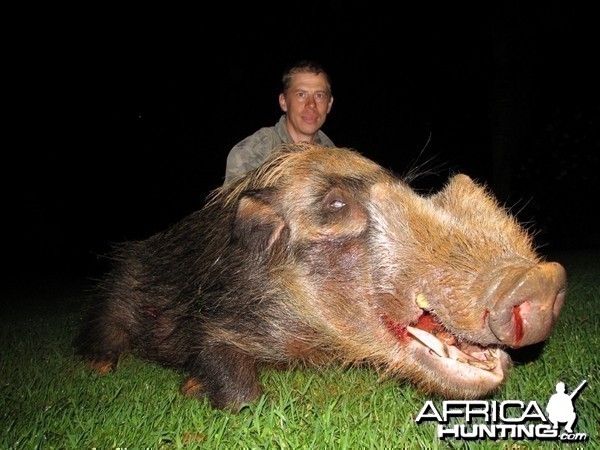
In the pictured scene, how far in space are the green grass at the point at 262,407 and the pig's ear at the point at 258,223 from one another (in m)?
0.78

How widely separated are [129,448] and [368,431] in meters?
0.99

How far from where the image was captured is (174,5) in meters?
17.5

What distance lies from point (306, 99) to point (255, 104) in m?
16.3

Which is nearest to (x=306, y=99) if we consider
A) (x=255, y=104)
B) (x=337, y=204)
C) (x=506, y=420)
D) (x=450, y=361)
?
(x=337, y=204)

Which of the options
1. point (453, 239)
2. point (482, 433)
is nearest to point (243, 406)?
point (482, 433)

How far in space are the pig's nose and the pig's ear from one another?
1273 mm

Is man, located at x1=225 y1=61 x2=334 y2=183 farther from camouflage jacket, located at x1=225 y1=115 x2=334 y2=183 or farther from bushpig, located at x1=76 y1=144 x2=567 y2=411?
bushpig, located at x1=76 y1=144 x2=567 y2=411

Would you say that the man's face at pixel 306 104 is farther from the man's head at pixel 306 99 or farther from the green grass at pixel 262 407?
the green grass at pixel 262 407

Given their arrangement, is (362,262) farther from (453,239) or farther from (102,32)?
(102,32)

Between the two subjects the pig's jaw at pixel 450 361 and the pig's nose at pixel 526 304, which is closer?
the pig's nose at pixel 526 304

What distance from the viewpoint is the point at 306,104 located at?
195 inches

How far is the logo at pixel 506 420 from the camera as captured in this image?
2340 mm

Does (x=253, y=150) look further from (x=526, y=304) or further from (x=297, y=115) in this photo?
(x=526, y=304)

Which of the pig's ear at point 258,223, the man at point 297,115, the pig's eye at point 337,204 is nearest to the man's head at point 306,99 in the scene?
the man at point 297,115
